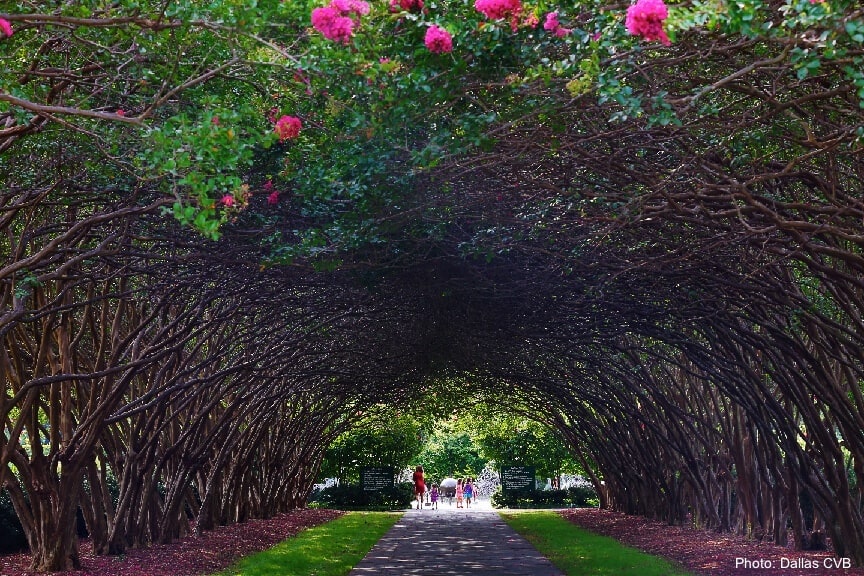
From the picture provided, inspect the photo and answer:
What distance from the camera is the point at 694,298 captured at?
13.0 metres

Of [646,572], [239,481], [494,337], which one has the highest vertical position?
[494,337]

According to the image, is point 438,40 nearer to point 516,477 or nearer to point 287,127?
point 287,127

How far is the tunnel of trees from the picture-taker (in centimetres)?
683

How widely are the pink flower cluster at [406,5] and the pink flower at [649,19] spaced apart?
1.79 metres

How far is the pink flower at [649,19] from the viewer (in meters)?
5.49

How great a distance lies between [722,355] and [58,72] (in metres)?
11.8

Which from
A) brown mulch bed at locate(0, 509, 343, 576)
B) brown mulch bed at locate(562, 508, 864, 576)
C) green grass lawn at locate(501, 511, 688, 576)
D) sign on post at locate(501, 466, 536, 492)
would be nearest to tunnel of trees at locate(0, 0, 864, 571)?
brown mulch bed at locate(0, 509, 343, 576)

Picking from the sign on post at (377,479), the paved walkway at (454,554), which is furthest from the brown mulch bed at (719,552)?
the sign on post at (377,479)

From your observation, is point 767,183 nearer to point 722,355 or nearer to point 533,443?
point 722,355

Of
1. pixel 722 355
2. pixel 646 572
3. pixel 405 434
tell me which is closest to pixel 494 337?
pixel 722 355

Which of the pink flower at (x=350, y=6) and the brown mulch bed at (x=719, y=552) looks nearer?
the pink flower at (x=350, y=6)

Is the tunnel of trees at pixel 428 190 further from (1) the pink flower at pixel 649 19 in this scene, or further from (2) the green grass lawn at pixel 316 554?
(2) the green grass lawn at pixel 316 554

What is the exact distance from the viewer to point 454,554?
64.7ft

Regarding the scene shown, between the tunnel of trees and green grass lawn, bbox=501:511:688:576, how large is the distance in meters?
2.55
